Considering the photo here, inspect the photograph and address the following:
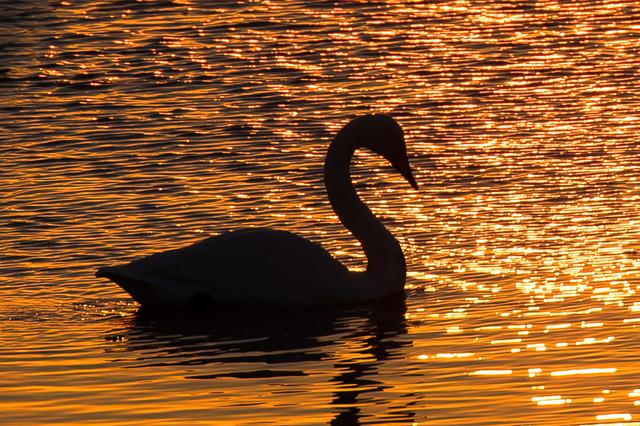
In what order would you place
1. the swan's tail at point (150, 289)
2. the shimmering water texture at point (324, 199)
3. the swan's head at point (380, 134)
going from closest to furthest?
the shimmering water texture at point (324, 199), the swan's tail at point (150, 289), the swan's head at point (380, 134)

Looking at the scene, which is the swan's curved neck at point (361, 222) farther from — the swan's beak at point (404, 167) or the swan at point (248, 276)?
the swan's beak at point (404, 167)

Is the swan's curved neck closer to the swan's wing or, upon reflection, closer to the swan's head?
the swan's head

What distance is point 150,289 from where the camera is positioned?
14.2m

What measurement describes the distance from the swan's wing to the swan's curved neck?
19.1 inches

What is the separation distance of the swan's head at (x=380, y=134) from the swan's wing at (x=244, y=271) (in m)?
1.42

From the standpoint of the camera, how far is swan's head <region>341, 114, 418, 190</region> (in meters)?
15.4

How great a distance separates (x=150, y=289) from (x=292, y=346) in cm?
150

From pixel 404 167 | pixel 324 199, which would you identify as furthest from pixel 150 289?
pixel 324 199

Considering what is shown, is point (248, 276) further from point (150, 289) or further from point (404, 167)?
point (404, 167)

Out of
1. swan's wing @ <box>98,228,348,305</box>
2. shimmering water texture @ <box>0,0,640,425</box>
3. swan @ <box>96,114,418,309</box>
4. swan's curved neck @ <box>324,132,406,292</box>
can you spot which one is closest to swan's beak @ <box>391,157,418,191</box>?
swan's curved neck @ <box>324,132,406,292</box>

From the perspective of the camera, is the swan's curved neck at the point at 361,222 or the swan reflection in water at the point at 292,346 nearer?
the swan reflection in water at the point at 292,346

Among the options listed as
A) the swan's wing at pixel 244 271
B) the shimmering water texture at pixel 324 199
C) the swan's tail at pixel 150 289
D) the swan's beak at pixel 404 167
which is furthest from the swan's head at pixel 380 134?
the swan's tail at pixel 150 289

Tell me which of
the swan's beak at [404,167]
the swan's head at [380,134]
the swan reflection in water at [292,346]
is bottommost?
the swan reflection in water at [292,346]

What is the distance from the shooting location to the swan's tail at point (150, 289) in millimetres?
14000
